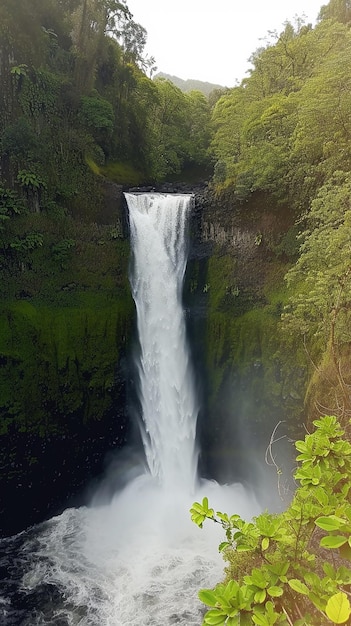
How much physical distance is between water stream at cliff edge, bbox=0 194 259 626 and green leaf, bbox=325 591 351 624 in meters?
9.64

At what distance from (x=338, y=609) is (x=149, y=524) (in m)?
12.3

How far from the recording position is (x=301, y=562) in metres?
2.76

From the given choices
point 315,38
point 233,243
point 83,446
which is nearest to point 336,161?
point 233,243

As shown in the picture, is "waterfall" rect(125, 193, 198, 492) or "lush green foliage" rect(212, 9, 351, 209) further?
"waterfall" rect(125, 193, 198, 492)

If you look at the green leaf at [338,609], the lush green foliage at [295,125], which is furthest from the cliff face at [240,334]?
the green leaf at [338,609]

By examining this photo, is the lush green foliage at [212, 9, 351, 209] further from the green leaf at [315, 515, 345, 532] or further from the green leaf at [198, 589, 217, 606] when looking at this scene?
the green leaf at [198, 589, 217, 606]

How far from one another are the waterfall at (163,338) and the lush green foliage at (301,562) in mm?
11237

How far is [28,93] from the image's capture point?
14.8 metres

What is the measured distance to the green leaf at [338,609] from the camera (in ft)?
4.98

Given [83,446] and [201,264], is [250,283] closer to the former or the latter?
[201,264]

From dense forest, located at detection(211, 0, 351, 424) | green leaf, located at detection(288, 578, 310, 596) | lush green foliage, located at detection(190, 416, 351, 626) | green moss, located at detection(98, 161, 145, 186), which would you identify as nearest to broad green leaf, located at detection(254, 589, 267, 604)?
lush green foliage, located at detection(190, 416, 351, 626)

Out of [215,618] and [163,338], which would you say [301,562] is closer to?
[215,618]

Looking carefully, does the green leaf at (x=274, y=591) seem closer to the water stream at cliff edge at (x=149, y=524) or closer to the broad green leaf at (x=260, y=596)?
the broad green leaf at (x=260, y=596)

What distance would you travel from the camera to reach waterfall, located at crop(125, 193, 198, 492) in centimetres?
1408
